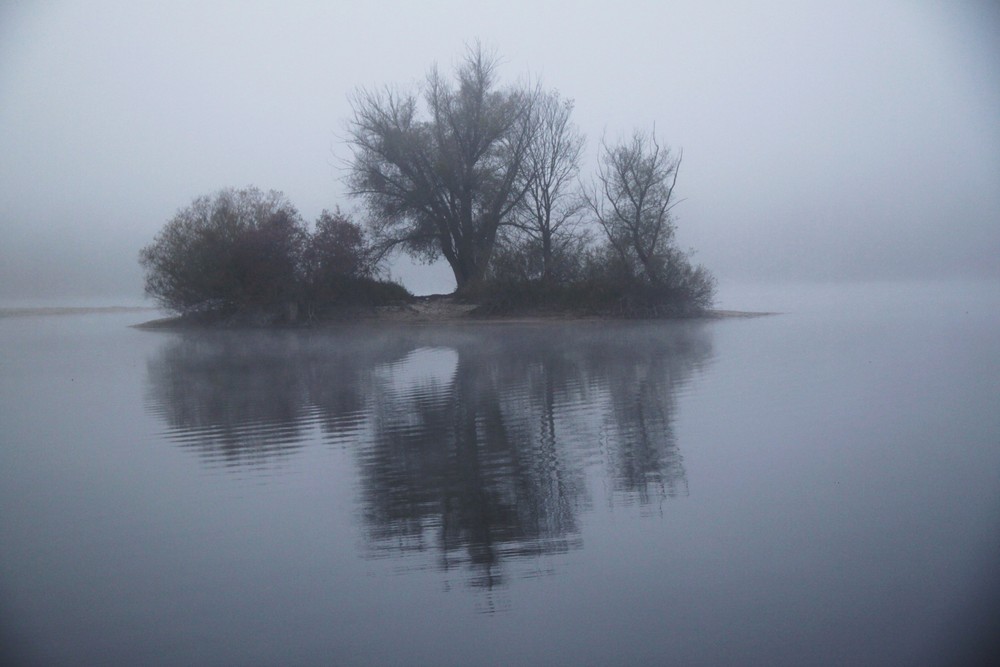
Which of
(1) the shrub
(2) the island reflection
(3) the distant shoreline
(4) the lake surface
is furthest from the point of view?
(3) the distant shoreline

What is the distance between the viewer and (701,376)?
12.3 meters

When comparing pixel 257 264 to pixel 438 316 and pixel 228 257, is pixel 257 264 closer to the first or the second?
pixel 228 257

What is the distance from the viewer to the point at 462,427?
29.1 ft

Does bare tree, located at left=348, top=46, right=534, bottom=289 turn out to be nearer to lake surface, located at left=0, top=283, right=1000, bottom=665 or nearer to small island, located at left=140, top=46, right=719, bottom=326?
→ small island, located at left=140, top=46, right=719, bottom=326

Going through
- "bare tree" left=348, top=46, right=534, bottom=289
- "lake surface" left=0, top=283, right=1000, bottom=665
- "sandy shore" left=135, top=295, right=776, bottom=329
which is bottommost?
"lake surface" left=0, top=283, right=1000, bottom=665

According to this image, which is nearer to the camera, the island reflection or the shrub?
the island reflection

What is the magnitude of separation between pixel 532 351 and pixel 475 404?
7113 mm

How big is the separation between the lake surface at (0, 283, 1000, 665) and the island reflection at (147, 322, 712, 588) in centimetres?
4

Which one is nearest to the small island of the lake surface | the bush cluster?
the bush cluster

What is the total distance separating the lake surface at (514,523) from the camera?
160 inches

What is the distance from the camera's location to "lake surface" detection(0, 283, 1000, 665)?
4.06 metres

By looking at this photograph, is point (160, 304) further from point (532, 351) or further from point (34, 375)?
point (532, 351)

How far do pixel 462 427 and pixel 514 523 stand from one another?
3373mm

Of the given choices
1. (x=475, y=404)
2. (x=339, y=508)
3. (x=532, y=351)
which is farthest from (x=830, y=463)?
(x=532, y=351)
